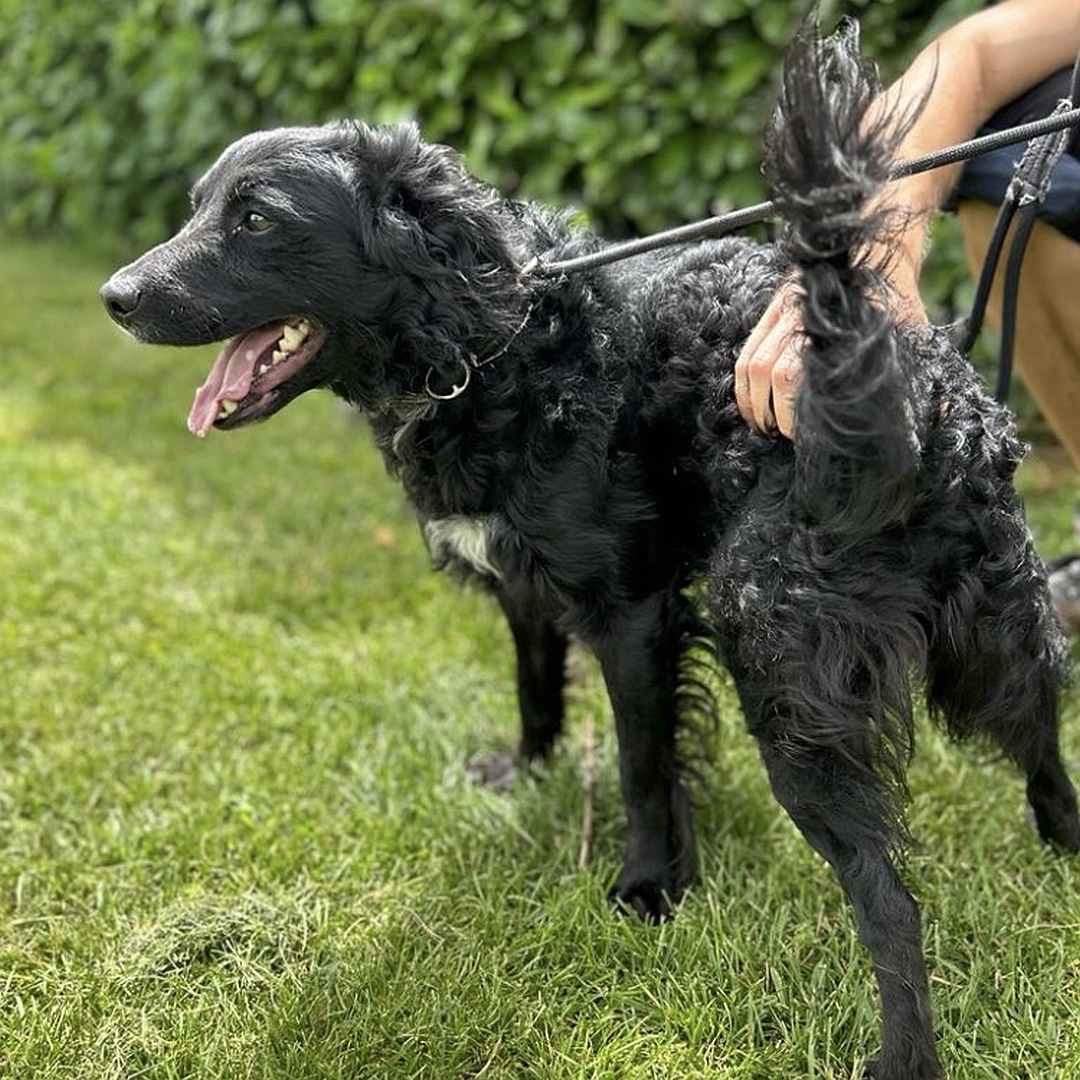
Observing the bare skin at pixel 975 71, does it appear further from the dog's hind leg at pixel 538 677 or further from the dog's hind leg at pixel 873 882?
the dog's hind leg at pixel 538 677

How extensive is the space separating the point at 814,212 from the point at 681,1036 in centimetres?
125

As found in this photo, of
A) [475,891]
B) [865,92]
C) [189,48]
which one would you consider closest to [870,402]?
[865,92]

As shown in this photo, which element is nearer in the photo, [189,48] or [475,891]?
[475,891]

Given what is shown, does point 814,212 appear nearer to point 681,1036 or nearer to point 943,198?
point 943,198

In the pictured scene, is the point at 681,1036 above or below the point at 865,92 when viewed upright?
below

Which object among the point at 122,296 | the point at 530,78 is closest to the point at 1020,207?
the point at 122,296

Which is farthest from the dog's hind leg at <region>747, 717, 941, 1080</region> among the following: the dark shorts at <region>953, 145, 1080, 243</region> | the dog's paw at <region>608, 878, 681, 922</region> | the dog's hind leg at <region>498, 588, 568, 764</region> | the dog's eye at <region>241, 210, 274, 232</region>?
the dark shorts at <region>953, 145, 1080, 243</region>

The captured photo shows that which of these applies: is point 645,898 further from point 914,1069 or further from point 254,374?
point 254,374

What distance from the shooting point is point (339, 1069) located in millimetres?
1840

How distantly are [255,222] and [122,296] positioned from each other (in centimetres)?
24

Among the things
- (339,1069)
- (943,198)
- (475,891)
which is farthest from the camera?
(943,198)

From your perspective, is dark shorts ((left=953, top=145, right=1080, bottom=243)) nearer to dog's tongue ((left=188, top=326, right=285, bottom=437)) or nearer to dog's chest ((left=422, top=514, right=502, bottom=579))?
dog's chest ((left=422, top=514, right=502, bottom=579))

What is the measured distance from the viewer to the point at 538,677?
2555 millimetres

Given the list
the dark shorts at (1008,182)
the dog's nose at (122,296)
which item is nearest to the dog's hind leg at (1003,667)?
the dark shorts at (1008,182)
